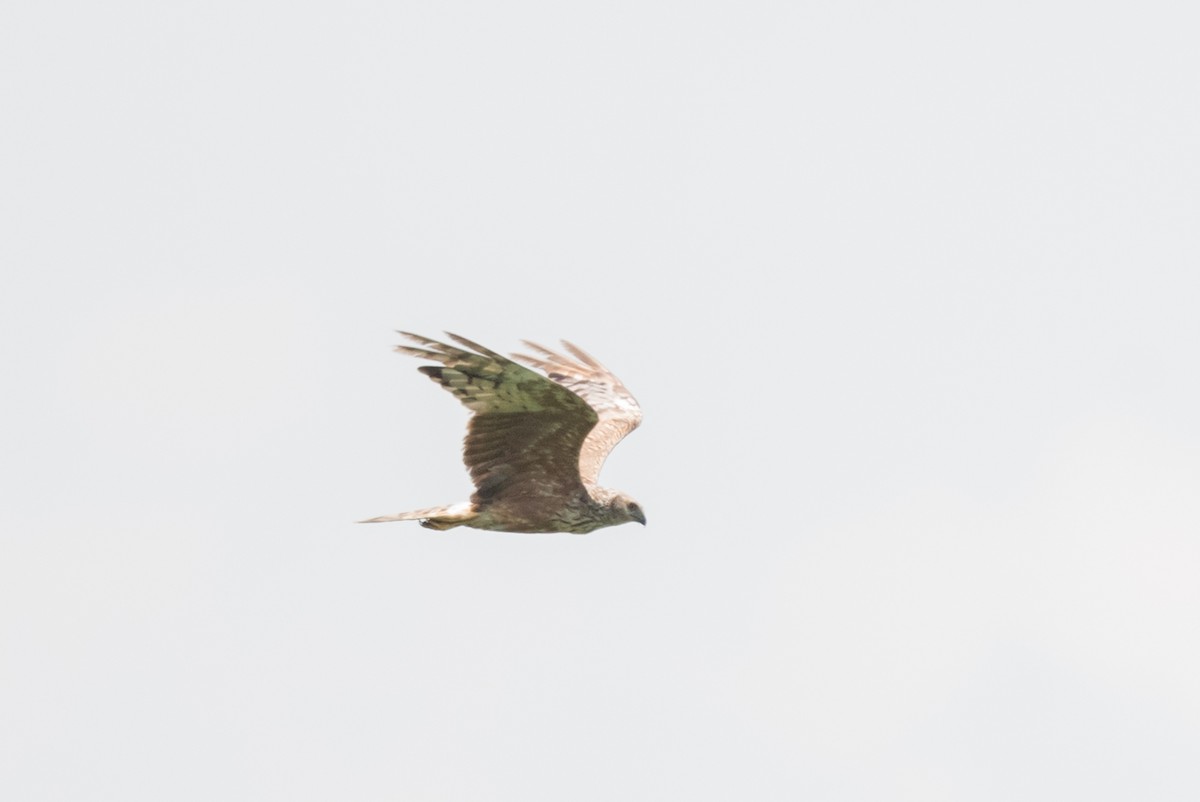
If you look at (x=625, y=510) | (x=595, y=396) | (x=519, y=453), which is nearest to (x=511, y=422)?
(x=519, y=453)

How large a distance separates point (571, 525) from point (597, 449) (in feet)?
4.76

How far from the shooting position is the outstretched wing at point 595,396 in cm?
1898

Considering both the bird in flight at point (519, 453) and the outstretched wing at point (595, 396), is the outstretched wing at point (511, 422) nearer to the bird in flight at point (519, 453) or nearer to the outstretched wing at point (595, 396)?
the bird in flight at point (519, 453)

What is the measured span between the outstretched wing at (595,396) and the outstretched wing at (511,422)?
1.40m

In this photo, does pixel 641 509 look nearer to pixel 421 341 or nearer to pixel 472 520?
pixel 472 520

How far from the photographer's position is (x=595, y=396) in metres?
20.0

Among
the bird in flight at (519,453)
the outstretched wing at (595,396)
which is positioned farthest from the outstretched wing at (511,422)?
the outstretched wing at (595,396)

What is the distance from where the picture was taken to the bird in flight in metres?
16.2

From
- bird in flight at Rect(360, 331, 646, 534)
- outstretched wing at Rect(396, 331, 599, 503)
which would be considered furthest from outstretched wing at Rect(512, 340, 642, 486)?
outstretched wing at Rect(396, 331, 599, 503)

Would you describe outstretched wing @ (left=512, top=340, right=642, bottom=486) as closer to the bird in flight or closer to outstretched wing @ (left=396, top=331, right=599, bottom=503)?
the bird in flight

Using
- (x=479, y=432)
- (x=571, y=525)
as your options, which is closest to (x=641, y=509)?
(x=571, y=525)

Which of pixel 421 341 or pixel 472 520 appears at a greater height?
pixel 421 341

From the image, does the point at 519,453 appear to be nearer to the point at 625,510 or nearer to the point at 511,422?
the point at 511,422

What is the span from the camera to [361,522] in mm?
17016
